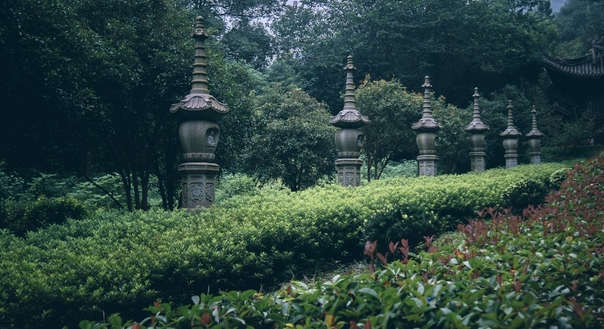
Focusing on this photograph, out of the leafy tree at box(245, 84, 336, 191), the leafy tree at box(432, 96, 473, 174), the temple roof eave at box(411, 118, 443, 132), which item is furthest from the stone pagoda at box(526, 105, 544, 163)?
the leafy tree at box(245, 84, 336, 191)

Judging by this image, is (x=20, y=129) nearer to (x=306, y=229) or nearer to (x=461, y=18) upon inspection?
(x=306, y=229)

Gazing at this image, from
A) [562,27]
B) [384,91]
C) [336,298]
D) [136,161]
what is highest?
[562,27]

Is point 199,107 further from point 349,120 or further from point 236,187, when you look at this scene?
point 236,187

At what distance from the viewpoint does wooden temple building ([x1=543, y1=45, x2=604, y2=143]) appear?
2575 cm

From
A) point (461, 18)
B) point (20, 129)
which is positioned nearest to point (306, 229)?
point (20, 129)

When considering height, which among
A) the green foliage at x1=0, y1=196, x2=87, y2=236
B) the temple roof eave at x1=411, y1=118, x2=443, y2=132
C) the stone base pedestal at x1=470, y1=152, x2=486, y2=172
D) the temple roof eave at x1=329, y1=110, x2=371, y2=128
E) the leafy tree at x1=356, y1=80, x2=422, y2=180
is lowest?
the green foliage at x1=0, y1=196, x2=87, y2=236

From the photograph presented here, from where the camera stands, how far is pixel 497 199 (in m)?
8.99

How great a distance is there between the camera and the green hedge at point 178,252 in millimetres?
4031

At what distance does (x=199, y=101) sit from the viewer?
27.2ft

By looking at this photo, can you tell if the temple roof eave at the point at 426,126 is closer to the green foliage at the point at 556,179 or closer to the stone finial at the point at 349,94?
the stone finial at the point at 349,94

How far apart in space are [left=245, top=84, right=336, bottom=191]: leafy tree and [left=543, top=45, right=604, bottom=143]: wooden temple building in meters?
15.5

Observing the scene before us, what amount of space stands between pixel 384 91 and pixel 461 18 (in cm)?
1092

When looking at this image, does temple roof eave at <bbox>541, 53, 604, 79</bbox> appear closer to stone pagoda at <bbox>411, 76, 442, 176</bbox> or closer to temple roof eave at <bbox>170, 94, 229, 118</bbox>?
stone pagoda at <bbox>411, 76, 442, 176</bbox>

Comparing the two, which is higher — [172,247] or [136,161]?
[136,161]
